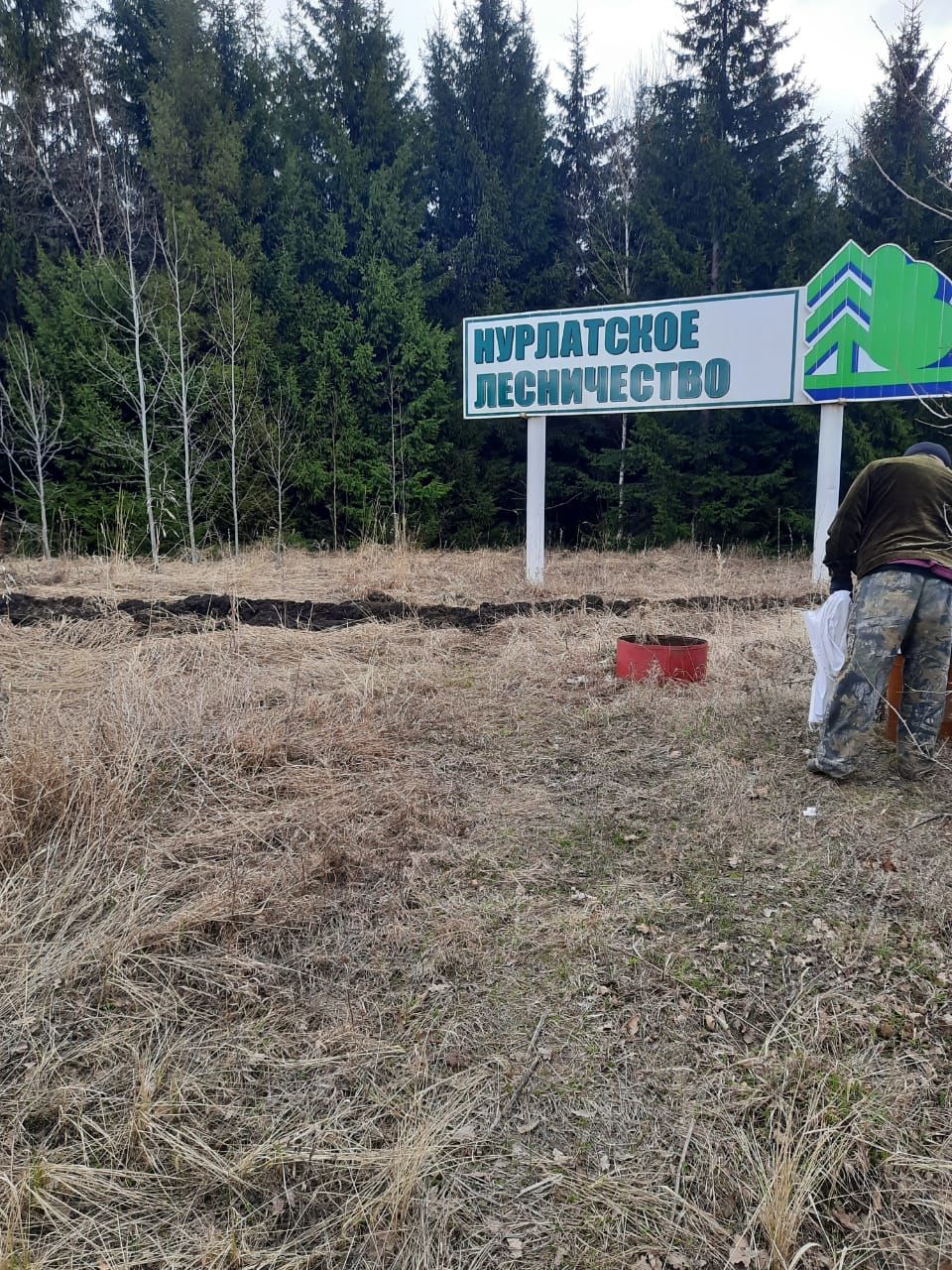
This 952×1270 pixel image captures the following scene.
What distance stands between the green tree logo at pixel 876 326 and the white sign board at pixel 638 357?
0.29 m

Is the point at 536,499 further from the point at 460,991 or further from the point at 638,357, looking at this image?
the point at 460,991

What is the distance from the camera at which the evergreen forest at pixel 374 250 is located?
47.8ft

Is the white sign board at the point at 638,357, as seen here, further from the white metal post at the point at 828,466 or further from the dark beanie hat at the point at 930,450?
the dark beanie hat at the point at 930,450

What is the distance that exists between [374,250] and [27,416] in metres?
6.82

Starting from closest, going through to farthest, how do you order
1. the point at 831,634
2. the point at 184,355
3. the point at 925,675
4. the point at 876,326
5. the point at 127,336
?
the point at 925,675 → the point at 831,634 → the point at 876,326 → the point at 184,355 → the point at 127,336

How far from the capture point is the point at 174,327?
14.5m

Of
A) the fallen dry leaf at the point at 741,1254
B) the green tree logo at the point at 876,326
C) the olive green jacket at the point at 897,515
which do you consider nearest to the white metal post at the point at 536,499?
the green tree logo at the point at 876,326

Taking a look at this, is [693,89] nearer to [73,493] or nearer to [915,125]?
[915,125]

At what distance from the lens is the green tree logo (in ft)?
27.5

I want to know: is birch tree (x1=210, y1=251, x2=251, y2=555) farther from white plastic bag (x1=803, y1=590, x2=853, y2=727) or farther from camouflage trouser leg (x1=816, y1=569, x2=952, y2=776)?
camouflage trouser leg (x1=816, y1=569, x2=952, y2=776)

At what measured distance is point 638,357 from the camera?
9.68 meters

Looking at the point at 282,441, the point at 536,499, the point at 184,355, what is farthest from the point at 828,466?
the point at 184,355

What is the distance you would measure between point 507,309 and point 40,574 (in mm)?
10528

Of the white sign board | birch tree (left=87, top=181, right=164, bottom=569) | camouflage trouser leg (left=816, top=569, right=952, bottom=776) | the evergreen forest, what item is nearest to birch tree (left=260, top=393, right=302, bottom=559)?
the evergreen forest
